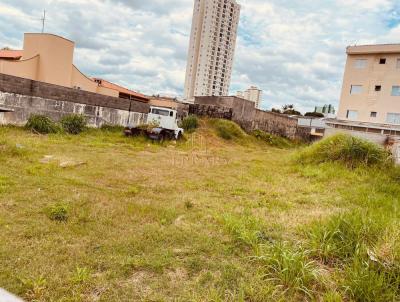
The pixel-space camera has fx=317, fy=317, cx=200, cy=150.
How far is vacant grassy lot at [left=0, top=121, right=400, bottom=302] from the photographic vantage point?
2.39 metres

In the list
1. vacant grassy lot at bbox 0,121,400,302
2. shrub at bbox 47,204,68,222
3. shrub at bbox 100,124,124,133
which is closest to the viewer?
vacant grassy lot at bbox 0,121,400,302

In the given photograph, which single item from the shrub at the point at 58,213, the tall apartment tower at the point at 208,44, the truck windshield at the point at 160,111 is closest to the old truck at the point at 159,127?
the truck windshield at the point at 160,111

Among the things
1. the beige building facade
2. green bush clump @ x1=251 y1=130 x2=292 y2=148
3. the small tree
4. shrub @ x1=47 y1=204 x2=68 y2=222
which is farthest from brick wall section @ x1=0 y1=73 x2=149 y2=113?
the small tree

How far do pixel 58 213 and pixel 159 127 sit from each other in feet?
30.5

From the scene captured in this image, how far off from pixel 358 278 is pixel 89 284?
6.68 ft

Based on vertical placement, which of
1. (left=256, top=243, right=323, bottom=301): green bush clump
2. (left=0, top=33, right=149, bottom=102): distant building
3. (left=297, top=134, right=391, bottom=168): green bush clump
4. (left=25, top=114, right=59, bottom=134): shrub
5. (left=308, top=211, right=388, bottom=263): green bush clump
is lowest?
(left=256, top=243, right=323, bottom=301): green bush clump

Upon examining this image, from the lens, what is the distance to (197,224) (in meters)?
3.77

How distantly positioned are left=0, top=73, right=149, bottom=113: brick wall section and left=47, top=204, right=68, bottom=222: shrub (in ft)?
24.9

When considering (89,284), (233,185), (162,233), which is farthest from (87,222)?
(233,185)

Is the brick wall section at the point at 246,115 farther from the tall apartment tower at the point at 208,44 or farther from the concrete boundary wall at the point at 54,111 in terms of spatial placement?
the tall apartment tower at the point at 208,44

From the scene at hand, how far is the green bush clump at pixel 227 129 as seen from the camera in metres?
16.9

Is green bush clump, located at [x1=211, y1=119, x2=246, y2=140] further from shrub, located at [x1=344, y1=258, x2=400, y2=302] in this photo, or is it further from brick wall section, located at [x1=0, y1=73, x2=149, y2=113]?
shrub, located at [x1=344, y1=258, x2=400, y2=302]

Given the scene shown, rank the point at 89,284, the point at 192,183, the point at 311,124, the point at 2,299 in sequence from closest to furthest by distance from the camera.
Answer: the point at 2,299, the point at 89,284, the point at 192,183, the point at 311,124

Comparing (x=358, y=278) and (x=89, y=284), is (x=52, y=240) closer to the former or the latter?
(x=89, y=284)
